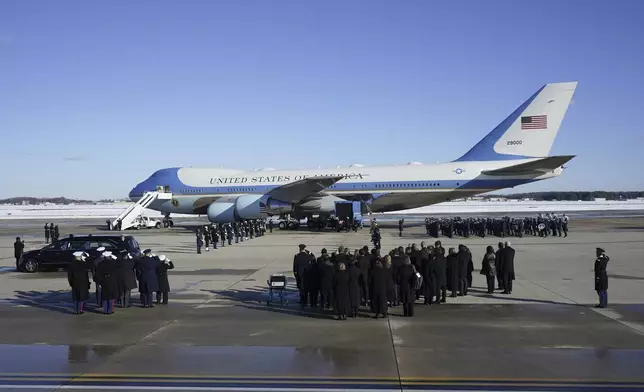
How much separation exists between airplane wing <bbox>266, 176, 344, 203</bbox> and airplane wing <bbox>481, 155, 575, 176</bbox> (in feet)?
35.2

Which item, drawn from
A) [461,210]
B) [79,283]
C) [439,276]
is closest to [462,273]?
[439,276]

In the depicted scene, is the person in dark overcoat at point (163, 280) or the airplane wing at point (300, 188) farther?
the airplane wing at point (300, 188)

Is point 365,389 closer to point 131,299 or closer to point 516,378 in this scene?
point 516,378

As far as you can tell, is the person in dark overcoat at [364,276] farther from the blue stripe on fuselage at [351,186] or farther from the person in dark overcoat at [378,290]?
the blue stripe on fuselage at [351,186]

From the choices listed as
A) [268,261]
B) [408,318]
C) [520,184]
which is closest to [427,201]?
[520,184]

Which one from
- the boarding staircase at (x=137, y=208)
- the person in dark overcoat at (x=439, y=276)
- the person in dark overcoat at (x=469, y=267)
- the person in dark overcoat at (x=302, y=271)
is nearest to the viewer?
the person in dark overcoat at (x=302, y=271)

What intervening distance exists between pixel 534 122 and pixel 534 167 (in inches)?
170

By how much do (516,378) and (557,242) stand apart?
2384 cm

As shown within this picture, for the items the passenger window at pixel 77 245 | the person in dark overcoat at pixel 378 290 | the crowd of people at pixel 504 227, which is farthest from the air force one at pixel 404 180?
the person in dark overcoat at pixel 378 290

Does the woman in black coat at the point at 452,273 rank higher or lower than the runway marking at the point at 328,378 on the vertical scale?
higher

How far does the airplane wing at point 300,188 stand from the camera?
40.2 m

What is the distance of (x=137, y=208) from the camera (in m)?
45.1

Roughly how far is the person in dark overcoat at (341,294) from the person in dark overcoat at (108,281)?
15.0 ft

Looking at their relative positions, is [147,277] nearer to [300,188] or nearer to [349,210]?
[300,188]
